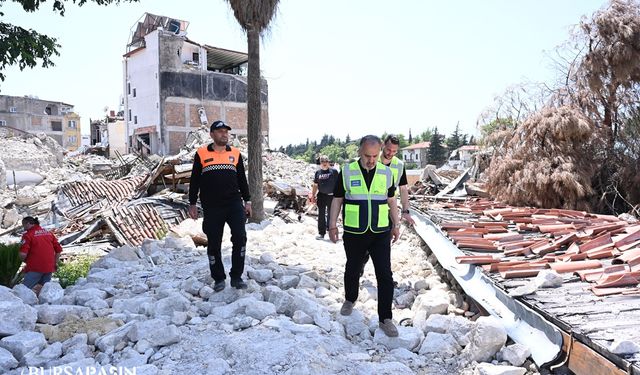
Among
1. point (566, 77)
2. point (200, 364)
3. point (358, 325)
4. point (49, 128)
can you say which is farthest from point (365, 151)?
point (49, 128)

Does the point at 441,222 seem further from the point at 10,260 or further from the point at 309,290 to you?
the point at 10,260

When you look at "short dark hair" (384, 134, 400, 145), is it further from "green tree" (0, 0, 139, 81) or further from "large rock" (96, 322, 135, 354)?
"green tree" (0, 0, 139, 81)

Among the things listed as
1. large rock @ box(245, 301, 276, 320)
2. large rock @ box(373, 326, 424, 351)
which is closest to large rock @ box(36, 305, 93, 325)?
large rock @ box(245, 301, 276, 320)

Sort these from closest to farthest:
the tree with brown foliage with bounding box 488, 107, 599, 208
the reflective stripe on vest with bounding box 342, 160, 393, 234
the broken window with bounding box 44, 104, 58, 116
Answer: the reflective stripe on vest with bounding box 342, 160, 393, 234 < the tree with brown foliage with bounding box 488, 107, 599, 208 < the broken window with bounding box 44, 104, 58, 116

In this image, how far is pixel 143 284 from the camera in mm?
5410

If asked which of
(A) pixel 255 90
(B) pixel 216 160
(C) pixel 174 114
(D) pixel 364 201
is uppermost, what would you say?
(C) pixel 174 114

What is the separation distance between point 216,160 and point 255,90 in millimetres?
6928

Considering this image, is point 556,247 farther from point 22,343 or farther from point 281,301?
point 22,343

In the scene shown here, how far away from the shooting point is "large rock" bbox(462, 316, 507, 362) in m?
3.63

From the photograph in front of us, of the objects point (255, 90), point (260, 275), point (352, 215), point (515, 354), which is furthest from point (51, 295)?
point (255, 90)

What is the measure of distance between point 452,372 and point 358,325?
966mm

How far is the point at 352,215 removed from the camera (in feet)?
13.6

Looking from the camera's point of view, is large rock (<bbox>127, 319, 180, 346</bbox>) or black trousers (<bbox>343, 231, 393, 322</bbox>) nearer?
large rock (<bbox>127, 319, 180, 346</bbox>)

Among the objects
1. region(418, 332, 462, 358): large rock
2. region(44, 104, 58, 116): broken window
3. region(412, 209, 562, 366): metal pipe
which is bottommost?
region(418, 332, 462, 358): large rock
